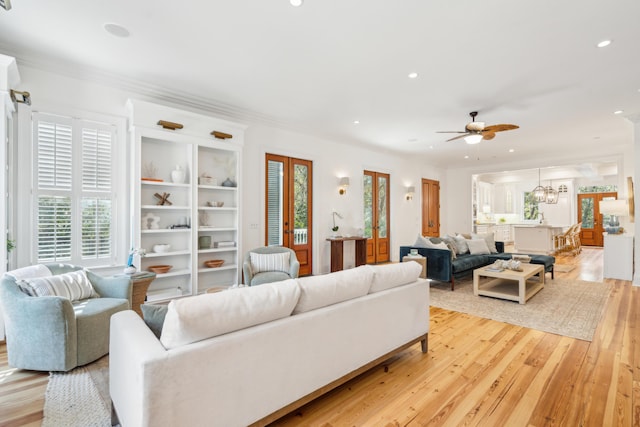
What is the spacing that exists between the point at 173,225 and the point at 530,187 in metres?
13.9

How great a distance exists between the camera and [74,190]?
3596mm

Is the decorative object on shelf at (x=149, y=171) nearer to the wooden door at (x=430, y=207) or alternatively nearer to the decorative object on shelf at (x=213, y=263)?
the decorative object on shelf at (x=213, y=263)

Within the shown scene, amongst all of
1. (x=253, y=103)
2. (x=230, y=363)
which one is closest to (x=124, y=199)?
(x=253, y=103)

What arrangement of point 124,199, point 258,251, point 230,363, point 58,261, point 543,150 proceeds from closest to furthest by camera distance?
point 230,363 → point 58,261 → point 124,199 → point 258,251 → point 543,150

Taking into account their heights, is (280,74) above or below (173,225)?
above

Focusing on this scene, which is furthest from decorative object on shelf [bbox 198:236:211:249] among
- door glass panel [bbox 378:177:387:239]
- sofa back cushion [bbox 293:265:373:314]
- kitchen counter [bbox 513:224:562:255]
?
kitchen counter [bbox 513:224:562:255]

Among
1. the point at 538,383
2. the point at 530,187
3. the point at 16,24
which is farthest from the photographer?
the point at 530,187

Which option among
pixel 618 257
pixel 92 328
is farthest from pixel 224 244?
pixel 618 257

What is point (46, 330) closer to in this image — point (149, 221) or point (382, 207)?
point (149, 221)

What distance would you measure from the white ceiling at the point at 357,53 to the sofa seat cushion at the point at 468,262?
8.01 feet

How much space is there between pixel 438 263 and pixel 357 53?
134 inches

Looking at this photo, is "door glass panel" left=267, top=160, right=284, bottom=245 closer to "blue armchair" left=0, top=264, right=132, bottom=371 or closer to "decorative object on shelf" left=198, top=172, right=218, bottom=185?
"decorative object on shelf" left=198, top=172, right=218, bottom=185

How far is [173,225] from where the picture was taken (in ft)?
14.4

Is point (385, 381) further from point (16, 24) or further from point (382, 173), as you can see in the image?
point (382, 173)
